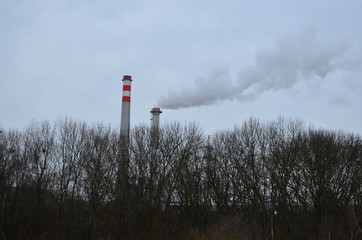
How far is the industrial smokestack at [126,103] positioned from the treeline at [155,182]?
2.95 metres

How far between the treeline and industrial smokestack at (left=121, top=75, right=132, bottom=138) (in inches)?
116

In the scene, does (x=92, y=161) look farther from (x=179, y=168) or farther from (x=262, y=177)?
(x=262, y=177)

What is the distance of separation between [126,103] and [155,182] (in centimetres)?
951

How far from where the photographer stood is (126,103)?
134ft

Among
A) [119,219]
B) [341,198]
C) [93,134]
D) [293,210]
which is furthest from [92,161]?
[341,198]

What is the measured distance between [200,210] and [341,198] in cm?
1269

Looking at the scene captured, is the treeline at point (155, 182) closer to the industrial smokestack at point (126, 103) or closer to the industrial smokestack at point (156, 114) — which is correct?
the industrial smokestack at point (126, 103)

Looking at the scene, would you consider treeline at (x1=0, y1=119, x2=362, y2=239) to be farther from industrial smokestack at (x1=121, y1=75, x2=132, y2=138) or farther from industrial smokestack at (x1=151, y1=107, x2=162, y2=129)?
industrial smokestack at (x1=151, y1=107, x2=162, y2=129)

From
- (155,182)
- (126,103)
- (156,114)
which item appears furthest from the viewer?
(156,114)

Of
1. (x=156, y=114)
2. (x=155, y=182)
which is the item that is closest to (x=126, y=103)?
(x=156, y=114)

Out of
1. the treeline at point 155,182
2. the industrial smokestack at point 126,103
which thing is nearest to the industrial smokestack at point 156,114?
the industrial smokestack at point 126,103

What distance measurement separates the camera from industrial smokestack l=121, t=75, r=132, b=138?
3984 centimetres

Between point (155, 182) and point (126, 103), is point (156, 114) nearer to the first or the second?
point (126, 103)

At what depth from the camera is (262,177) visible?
38219 mm
